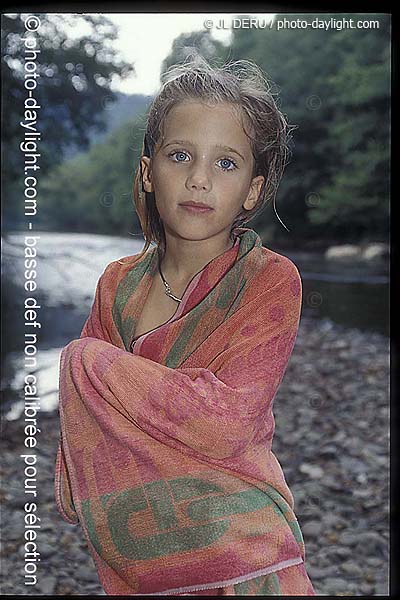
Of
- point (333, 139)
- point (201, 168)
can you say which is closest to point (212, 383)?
point (201, 168)

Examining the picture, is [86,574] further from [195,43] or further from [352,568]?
[195,43]

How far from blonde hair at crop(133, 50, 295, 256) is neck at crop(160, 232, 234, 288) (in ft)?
0.09

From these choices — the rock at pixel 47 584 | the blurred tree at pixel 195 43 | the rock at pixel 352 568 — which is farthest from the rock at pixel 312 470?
the blurred tree at pixel 195 43

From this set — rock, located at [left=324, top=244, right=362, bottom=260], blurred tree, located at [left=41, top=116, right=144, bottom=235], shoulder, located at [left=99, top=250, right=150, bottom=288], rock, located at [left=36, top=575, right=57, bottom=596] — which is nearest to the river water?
blurred tree, located at [left=41, top=116, right=144, bottom=235]

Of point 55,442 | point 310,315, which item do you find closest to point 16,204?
point 55,442

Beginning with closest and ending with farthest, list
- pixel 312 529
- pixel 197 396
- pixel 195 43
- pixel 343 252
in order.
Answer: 1. pixel 197 396
2. pixel 195 43
3. pixel 312 529
4. pixel 343 252

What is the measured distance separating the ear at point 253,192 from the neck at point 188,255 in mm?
46

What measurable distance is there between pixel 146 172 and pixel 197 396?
0.31 metres

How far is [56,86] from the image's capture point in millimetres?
1646

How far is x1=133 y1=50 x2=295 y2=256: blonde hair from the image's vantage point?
0.89m

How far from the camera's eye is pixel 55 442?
1.78 metres

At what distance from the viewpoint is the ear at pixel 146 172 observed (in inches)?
37.8

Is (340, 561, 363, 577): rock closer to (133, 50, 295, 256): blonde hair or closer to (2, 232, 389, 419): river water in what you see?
(2, 232, 389, 419): river water

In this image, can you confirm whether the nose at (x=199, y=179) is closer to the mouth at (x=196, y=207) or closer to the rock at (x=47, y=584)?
the mouth at (x=196, y=207)
